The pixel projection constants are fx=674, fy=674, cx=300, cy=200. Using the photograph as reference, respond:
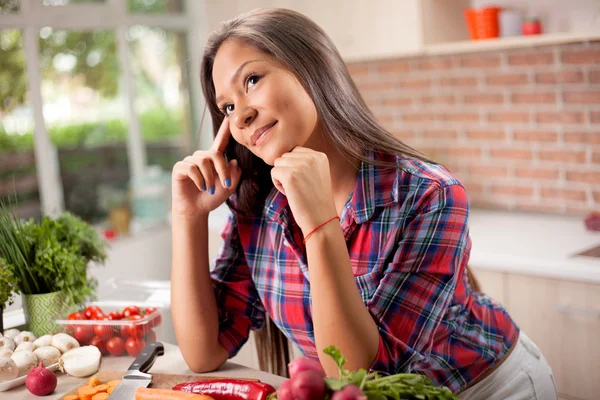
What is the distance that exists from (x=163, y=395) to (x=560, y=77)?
2.23m

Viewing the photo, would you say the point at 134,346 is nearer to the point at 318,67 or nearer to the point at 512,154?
the point at 318,67

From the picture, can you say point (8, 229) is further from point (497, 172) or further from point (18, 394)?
point (497, 172)

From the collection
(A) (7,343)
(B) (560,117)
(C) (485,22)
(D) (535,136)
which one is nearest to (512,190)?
(D) (535,136)

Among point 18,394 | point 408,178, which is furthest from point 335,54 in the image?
point 18,394

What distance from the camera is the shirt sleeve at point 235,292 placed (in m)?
1.66

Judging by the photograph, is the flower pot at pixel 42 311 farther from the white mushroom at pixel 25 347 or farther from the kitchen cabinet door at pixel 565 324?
the kitchen cabinet door at pixel 565 324

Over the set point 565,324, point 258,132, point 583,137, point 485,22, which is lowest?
point 565,324

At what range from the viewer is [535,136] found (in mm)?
2945

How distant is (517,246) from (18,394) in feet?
5.95

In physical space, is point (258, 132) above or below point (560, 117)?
above

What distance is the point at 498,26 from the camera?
2.75 m

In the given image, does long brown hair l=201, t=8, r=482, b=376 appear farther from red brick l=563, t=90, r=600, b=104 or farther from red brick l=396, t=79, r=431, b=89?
red brick l=396, t=79, r=431, b=89

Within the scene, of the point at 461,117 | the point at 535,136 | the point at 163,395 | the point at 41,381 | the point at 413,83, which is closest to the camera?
the point at 163,395

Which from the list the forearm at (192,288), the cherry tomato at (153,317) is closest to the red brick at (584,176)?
the forearm at (192,288)
